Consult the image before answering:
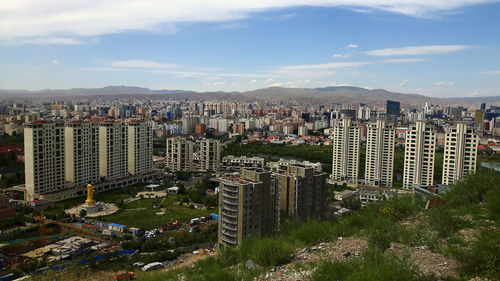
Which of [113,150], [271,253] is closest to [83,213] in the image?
[113,150]

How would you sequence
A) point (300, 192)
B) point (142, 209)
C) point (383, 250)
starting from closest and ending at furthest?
point (383, 250) < point (300, 192) < point (142, 209)

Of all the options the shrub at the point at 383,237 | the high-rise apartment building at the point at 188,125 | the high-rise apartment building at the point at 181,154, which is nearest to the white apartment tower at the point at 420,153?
the high-rise apartment building at the point at 181,154

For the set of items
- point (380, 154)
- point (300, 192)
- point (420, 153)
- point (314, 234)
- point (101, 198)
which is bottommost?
point (101, 198)

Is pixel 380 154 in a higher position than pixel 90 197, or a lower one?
higher

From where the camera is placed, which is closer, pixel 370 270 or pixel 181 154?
pixel 370 270

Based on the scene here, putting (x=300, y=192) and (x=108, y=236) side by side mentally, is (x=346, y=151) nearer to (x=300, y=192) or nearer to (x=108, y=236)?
(x=300, y=192)

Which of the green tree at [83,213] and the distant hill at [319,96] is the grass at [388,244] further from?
the distant hill at [319,96]

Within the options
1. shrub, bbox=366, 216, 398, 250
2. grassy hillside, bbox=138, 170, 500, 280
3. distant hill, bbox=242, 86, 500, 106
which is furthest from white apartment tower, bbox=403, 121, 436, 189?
distant hill, bbox=242, 86, 500, 106
